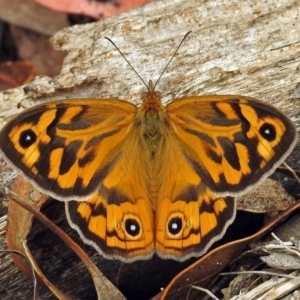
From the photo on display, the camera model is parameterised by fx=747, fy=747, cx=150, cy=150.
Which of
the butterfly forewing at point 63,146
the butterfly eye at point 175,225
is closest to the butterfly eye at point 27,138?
the butterfly forewing at point 63,146

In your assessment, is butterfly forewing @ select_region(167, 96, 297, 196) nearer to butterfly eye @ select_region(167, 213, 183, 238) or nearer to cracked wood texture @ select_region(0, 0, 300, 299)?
butterfly eye @ select_region(167, 213, 183, 238)

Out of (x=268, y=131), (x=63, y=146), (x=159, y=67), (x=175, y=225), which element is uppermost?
(x=159, y=67)

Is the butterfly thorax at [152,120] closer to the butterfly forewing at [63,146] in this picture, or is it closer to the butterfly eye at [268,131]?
the butterfly forewing at [63,146]

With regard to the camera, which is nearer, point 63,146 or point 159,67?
point 63,146

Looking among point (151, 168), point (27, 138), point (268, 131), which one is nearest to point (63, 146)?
point (27, 138)

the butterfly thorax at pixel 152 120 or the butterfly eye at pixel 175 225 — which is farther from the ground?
the butterfly thorax at pixel 152 120

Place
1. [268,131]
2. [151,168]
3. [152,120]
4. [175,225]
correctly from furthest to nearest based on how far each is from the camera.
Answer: [152,120] → [151,168] → [175,225] → [268,131]

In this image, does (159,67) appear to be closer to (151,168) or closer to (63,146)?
(151,168)
